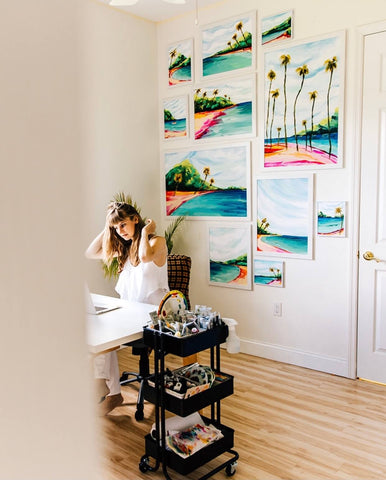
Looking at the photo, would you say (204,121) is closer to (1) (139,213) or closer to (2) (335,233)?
(1) (139,213)

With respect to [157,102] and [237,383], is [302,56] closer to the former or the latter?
[157,102]

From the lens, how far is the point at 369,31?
310 cm

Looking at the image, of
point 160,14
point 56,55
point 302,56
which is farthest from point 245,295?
point 56,55

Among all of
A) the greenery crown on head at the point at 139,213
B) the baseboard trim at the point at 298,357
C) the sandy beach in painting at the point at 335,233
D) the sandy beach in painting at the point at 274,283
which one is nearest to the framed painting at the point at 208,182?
the greenery crown on head at the point at 139,213

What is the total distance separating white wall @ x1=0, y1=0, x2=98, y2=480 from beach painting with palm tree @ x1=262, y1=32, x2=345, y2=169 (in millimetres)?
3294

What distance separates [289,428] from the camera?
8.80ft

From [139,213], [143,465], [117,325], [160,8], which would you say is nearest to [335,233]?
[139,213]

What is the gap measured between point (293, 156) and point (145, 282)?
150 centimetres

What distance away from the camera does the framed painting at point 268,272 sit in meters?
3.69

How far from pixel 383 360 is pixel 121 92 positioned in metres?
2.97

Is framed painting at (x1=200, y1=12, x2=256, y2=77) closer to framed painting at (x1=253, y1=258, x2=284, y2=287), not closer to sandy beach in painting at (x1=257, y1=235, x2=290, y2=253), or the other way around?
sandy beach in painting at (x1=257, y1=235, x2=290, y2=253)

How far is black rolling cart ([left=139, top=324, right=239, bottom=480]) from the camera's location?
2.12 m

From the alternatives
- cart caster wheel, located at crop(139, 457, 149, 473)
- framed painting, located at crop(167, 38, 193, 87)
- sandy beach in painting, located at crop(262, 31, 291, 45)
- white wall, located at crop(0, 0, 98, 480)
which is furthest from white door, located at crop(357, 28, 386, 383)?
white wall, located at crop(0, 0, 98, 480)

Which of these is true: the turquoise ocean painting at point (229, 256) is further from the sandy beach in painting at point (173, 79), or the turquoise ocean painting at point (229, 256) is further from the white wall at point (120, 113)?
the sandy beach in painting at point (173, 79)
